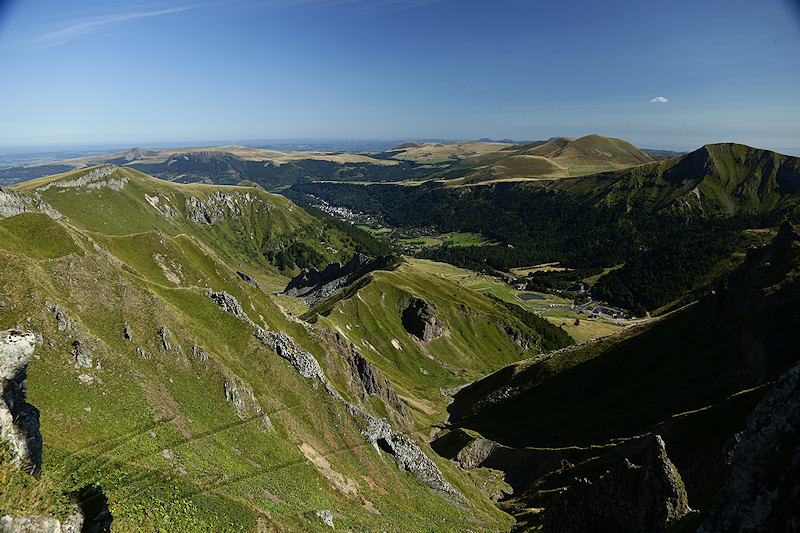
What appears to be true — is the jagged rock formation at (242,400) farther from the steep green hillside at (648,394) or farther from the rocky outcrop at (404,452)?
the steep green hillside at (648,394)

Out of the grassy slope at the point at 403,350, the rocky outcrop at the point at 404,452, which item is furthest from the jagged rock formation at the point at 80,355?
the grassy slope at the point at 403,350

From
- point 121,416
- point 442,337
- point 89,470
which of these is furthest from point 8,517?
point 442,337

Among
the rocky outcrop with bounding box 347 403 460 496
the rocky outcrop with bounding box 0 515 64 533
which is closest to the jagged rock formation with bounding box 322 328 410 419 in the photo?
the rocky outcrop with bounding box 347 403 460 496

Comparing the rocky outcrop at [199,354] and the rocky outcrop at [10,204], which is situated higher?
the rocky outcrop at [10,204]

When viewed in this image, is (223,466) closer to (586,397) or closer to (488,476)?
(488,476)

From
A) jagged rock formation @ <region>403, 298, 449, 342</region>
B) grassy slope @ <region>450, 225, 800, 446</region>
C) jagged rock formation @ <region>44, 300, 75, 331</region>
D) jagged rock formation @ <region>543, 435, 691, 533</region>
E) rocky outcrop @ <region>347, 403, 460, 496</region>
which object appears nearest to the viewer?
jagged rock formation @ <region>543, 435, 691, 533</region>

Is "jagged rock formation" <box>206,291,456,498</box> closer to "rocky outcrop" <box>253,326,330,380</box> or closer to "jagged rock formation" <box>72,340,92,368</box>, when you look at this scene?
"rocky outcrop" <box>253,326,330,380</box>
